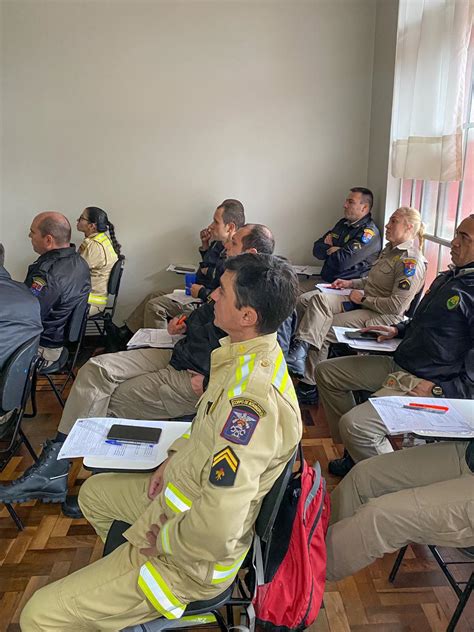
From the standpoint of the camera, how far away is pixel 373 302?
138 inches

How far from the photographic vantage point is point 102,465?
1399 millimetres

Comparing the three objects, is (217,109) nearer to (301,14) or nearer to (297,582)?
(301,14)

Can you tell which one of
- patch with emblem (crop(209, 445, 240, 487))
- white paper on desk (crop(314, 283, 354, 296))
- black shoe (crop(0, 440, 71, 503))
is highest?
patch with emblem (crop(209, 445, 240, 487))

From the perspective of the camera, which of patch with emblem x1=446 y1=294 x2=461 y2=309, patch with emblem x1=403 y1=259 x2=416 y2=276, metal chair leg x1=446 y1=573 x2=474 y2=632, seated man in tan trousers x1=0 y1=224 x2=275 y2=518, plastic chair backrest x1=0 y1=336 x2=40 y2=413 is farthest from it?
patch with emblem x1=403 y1=259 x2=416 y2=276

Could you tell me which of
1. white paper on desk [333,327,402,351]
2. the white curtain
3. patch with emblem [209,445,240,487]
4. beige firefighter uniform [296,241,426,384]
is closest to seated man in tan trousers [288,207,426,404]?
beige firefighter uniform [296,241,426,384]

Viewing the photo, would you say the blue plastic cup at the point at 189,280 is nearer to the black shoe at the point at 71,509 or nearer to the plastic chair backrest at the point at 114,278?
the plastic chair backrest at the point at 114,278

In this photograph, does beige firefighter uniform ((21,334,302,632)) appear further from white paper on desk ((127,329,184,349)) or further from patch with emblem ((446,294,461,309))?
white paper on desk ((127,329,184,349))

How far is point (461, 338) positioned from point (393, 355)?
405 mm

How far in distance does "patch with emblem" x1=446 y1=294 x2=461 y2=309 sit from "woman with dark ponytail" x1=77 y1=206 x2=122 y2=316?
2.80 meters

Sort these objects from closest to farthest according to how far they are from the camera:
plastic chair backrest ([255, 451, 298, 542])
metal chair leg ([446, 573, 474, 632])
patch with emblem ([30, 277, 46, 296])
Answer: plastic chair backrest ([255, 451, 298, 542]) → metal chair leg ([446, 573, 474, 632]) → patch with emblem ([30, 277, 46, 296])

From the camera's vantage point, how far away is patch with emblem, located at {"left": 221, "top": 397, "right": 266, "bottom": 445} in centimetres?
120

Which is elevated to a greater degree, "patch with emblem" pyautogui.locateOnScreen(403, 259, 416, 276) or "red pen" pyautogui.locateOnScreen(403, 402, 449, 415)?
"patch with emblem" pyautogui.locateOnScreen(403, 259, 416, 276)

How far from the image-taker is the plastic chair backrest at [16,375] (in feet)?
6.77

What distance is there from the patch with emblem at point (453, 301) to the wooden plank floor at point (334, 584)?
1.00m
